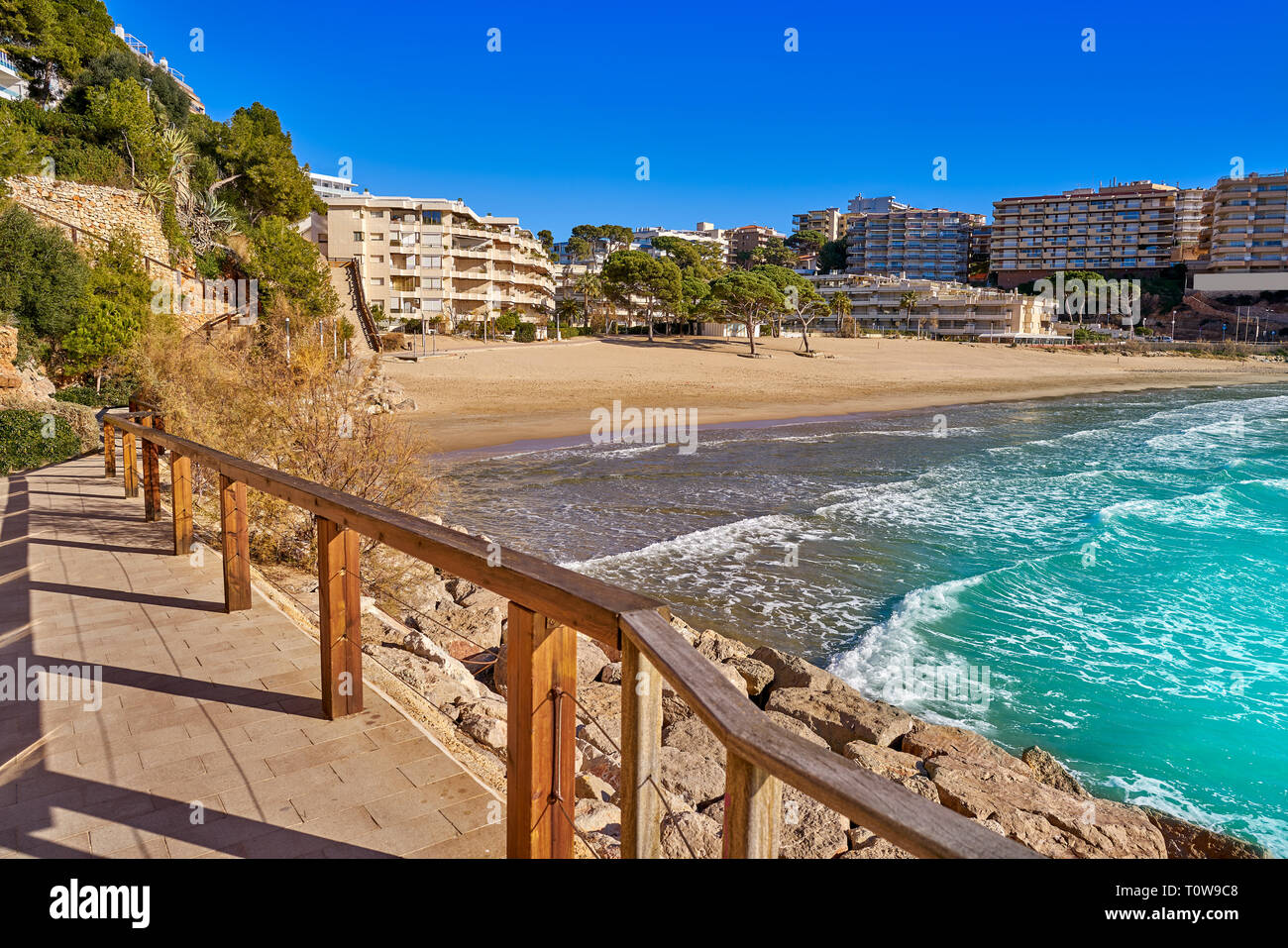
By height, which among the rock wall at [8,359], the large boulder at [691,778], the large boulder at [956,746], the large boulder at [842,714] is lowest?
the large boulder at [956,746]

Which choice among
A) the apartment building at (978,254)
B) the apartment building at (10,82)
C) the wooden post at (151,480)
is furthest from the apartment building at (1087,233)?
the wooden post at (151,480)

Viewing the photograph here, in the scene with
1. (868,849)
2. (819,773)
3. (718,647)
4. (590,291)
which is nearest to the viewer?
(819,773)

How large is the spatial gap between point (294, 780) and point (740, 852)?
242 cm

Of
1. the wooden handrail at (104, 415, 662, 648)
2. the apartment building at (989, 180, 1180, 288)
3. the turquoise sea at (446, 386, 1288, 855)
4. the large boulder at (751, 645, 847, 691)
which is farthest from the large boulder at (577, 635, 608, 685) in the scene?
the apartment building at (989, 180, 1180, 288)

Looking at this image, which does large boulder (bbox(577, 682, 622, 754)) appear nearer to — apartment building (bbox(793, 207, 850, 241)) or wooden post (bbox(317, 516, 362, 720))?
wooden post (bbox(317, 516, 362, 720))

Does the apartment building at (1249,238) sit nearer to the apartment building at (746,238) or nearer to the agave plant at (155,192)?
the apartment building at (746,238)

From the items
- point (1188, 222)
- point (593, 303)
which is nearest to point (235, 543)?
point (593, 303)

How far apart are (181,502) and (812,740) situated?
18.1 feet

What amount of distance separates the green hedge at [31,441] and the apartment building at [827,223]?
184m

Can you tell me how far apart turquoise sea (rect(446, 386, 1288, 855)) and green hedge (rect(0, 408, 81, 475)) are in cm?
691

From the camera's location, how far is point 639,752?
2.09 m

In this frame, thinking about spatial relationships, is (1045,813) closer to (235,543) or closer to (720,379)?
(235,543)

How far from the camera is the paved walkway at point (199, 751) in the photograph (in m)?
3.01

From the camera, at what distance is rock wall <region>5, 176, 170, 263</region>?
2367 cm
